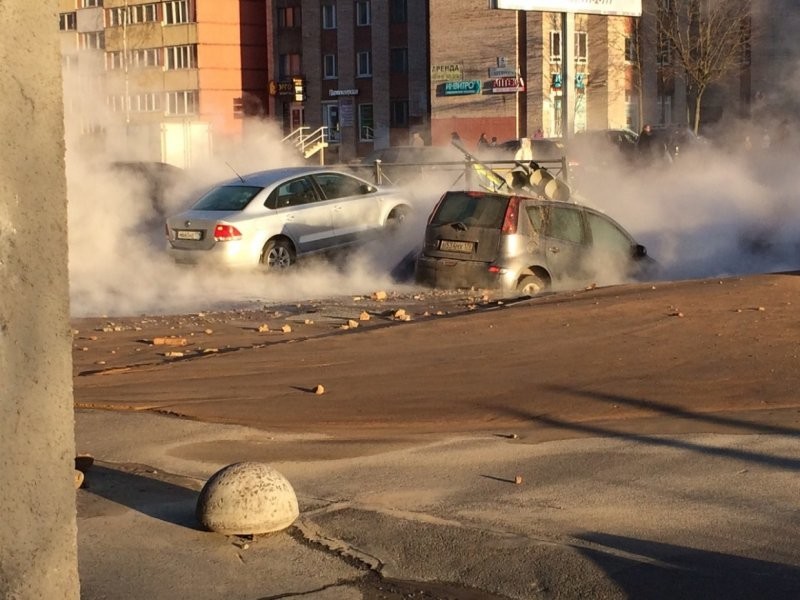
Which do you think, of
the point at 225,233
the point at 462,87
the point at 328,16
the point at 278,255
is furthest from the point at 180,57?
the point at 225,233

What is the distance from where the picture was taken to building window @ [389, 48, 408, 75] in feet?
209

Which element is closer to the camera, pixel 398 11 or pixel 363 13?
pixel 398 11

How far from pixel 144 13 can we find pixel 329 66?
11125mm

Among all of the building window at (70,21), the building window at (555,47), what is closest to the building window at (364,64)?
the building window at (555,47)

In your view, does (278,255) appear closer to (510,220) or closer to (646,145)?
(510,220)

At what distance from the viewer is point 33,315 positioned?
14.0 ft

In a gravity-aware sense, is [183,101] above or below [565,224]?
above

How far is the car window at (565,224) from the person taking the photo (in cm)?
1572

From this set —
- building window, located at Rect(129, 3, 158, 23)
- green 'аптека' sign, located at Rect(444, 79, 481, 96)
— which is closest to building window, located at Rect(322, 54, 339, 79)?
building window, located at Rect(129, 3, 158, 23)

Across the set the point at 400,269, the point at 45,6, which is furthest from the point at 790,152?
the point at 45,6

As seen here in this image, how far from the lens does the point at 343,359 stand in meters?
10.9

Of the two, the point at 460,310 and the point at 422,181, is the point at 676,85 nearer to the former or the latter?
the point at 422,181

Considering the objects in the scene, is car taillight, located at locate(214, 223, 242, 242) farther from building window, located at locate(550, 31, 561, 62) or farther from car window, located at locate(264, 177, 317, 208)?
building window, located at locate(550, 31, 561, 62)

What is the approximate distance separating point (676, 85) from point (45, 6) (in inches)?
2221
